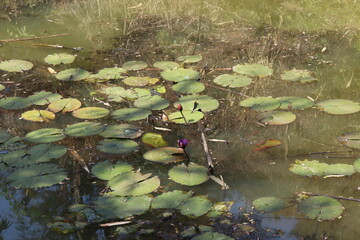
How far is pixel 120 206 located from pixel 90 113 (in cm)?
91

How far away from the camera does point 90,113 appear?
276cm

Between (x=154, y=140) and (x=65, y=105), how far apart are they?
2.17 feet

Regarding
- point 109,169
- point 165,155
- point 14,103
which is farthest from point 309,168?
point 14,103

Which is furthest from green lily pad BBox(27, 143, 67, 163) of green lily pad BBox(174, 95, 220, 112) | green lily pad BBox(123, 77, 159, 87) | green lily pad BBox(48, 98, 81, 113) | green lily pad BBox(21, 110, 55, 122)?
green lily pad BBox(123, 77, 159, 87)

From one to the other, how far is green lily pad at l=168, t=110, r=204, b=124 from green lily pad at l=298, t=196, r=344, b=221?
832 mm

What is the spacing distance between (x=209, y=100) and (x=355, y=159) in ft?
2.89

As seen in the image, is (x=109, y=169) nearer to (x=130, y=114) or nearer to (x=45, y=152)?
(x=45, y=152)

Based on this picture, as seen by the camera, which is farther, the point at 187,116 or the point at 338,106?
the point at 338,106

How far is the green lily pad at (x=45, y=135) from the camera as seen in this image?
97.7 inches

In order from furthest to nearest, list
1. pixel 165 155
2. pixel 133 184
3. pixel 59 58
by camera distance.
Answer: pixel 59 58, pixel 165 155, pixel 133 184

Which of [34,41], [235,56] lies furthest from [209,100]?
[34,41]

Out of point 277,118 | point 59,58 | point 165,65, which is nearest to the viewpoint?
point 277,118

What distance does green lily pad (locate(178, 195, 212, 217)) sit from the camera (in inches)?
75.7

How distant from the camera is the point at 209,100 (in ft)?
9.37
